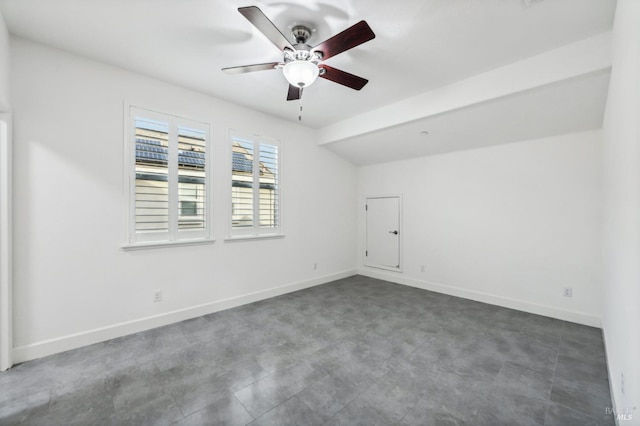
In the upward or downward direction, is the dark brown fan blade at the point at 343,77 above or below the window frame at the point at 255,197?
above

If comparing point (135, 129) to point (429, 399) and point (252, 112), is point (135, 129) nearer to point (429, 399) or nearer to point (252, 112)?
point (252, 112)

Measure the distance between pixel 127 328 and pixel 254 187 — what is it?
223 centimetres

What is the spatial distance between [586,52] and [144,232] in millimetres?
4609

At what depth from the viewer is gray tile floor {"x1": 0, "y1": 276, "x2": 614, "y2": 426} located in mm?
1721

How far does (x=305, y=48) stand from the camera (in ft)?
6.87

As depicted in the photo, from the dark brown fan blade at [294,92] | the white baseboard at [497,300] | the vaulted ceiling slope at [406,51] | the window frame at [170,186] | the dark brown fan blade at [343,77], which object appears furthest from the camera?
the white baseboard at [497,300]

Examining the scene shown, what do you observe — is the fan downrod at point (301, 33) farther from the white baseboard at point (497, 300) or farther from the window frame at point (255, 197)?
the white baseboard at point (497, 300)

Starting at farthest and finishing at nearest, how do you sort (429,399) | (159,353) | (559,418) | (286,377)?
(159,353)
(286,377)
(429,399)
(559,418)

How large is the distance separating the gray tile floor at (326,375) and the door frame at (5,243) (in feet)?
0.78

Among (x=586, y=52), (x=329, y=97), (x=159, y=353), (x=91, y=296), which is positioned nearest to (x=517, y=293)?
(x=586, y=52)

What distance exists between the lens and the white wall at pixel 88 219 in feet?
7.74

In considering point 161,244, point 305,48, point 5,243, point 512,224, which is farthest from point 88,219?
point 512,224

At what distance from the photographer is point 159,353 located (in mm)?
2461

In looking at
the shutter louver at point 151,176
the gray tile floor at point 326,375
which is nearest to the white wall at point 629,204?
the gray tile floor at point 326,375
